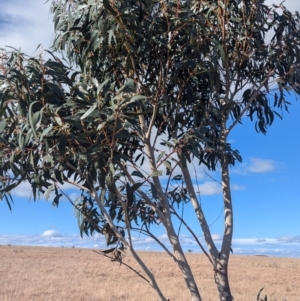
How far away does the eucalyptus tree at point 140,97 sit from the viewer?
173 inches

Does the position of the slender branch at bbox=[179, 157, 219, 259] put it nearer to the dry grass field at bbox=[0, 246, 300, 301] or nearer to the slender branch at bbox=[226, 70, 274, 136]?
the slender branch at bbox=[226, 70, 274, 136]

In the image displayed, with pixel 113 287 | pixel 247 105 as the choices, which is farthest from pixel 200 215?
pixel 113 287

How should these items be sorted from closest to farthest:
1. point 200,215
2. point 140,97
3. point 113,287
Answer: point 140,97
point 200,215
point 113,287

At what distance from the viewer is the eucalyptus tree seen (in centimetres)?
439

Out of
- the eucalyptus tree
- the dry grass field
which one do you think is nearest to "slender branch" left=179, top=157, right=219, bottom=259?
the eucalyptus tree

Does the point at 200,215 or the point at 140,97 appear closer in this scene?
the point at 140,97

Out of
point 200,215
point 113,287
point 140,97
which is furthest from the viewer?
point 113,287

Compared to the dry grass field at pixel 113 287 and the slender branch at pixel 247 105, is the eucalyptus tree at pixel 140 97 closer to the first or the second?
the slender branch at pixel 247 105

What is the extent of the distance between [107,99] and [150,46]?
1.09 metres

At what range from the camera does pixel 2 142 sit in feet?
15.6

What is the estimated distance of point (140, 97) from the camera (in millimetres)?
4094

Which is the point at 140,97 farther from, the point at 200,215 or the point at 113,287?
the point at 113,287

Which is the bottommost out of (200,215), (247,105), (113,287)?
(113,287)

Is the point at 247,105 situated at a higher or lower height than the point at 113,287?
higher
